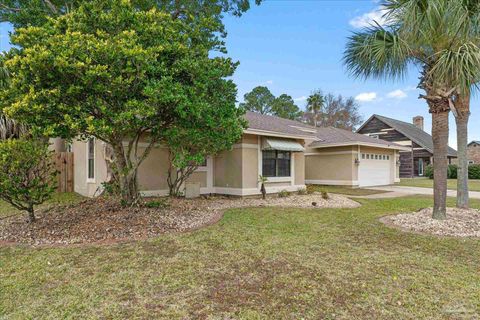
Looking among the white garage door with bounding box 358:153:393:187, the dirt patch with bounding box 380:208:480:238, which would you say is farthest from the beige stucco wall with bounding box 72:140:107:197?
the white garage door with bounding box 358:153:393:187

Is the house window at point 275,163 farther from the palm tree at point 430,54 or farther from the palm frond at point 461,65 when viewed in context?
the palm frond at point 461,65

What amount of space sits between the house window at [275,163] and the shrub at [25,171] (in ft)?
28.6

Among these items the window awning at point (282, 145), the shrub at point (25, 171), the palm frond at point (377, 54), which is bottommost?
the shrub at point (25, 171)

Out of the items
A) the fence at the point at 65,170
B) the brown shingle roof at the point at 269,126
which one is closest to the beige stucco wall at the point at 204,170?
the fence at the point at 65,170

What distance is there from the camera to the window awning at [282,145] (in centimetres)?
1320

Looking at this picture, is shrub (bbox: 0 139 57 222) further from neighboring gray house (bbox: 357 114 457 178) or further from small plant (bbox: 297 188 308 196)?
neighboring gray house (bbox: 357 114 457 178)

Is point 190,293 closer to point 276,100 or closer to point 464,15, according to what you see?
point 464,15

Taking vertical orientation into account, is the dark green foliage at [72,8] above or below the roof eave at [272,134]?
above

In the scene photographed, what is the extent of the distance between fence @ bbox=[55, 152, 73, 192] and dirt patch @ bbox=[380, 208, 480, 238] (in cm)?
1307

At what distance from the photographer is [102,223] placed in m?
6.86

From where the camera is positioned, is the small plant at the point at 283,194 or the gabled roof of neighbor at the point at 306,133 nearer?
the small plant at the point at 283,194

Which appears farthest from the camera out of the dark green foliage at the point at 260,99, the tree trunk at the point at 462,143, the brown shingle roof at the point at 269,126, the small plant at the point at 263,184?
the dark green foliage at the point at 260,99

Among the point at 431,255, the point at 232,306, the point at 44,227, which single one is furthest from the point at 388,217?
the point at 44,227

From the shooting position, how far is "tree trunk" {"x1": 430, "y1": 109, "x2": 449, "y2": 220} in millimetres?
7539
